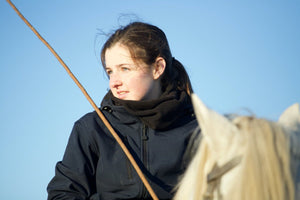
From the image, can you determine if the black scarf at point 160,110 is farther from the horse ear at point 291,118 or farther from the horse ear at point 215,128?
the horse ear at point 215,128

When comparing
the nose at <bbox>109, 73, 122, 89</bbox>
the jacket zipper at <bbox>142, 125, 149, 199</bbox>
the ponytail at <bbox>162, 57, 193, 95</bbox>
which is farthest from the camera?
the ponytail at <bbox>162, 57, 193, 95</bbox>

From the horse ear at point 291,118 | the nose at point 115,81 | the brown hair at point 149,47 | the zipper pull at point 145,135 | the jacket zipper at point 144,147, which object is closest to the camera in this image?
the horse ear at point 291,118

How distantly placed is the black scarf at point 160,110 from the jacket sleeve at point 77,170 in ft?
1.07

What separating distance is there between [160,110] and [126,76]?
0.33 m

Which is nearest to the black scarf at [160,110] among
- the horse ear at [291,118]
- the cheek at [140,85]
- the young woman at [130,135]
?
the young woman at [130,135]

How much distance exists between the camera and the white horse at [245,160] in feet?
4.22

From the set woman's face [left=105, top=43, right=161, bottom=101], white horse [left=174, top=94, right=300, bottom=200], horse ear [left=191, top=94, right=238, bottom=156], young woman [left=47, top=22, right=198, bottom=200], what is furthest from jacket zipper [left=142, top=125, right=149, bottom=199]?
horse ear [left=191, top=94, right=238, bottom=156]

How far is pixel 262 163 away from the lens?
1304 millimetres

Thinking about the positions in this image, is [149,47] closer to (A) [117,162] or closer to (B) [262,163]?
(A) [117,162]

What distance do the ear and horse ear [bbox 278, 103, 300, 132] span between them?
1307 mm

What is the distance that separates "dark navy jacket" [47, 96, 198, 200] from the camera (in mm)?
2436

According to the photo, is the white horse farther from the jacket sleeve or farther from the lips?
the lips

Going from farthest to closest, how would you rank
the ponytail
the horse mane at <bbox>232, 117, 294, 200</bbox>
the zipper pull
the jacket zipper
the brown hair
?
the ponytail
the brown hair
the zipper pull
the jacket zipper
the horse mane at <bbox>232, 117, 294, 200</bbox>

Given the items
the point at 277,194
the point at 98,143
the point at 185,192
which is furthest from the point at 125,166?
the point at 277,194
